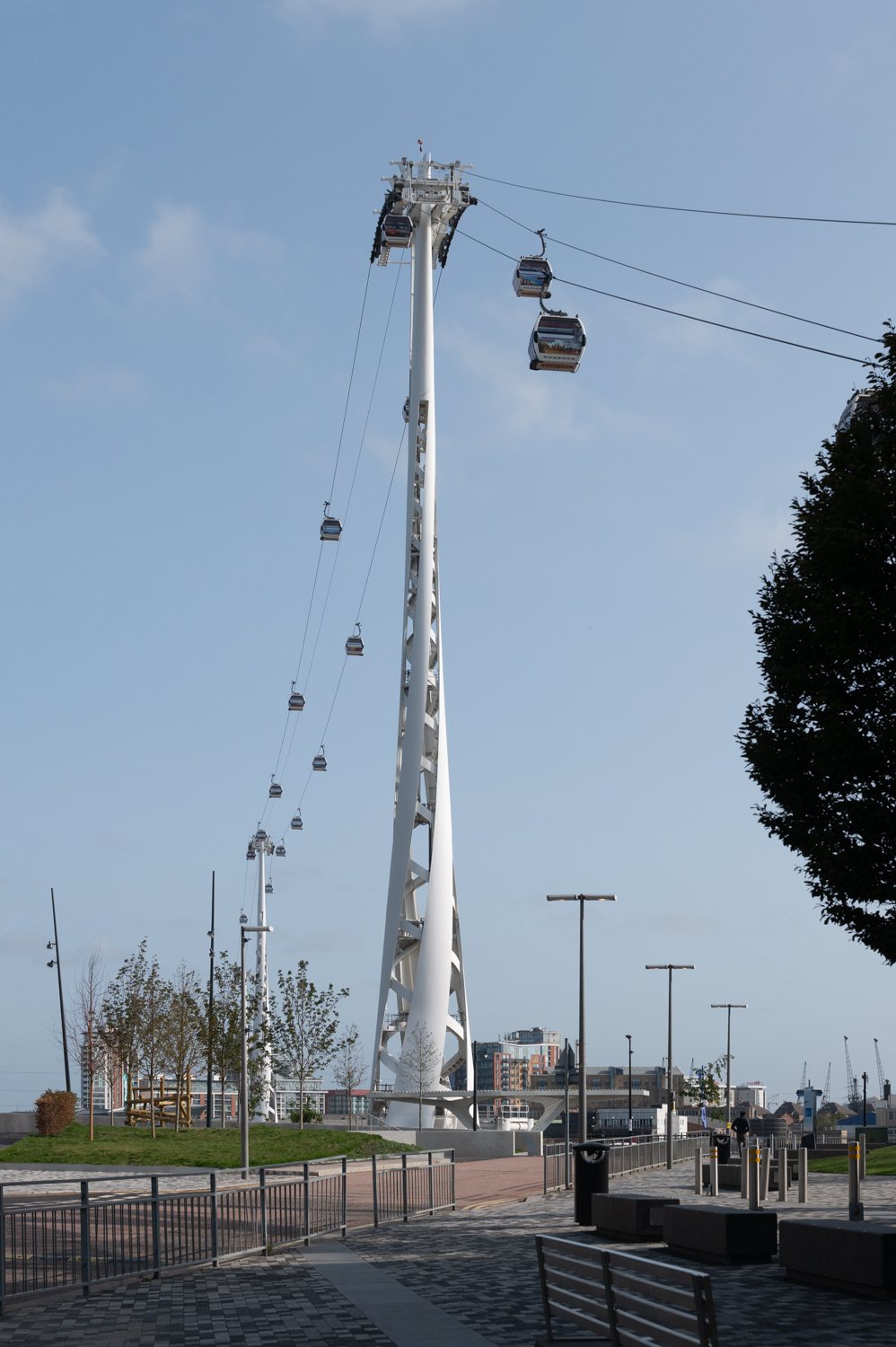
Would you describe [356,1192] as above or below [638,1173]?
above

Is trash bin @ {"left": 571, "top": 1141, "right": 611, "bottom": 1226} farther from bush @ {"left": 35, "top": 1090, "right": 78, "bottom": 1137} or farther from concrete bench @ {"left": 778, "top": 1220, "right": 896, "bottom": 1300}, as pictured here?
bush @ {"left": 35, "top": 1090, "right": 78, "bottom": 1137}

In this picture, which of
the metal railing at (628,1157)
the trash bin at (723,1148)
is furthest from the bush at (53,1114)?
the trash bin at (723,1148)

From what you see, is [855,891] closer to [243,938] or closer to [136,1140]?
[243,938]

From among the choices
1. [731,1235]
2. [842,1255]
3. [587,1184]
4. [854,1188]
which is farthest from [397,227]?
[842,1255]

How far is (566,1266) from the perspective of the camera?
9.69 meters

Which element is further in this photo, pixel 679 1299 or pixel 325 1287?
pixel 325 1287

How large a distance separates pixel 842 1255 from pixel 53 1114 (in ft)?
142

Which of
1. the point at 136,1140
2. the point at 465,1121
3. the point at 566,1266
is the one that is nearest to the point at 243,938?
the point at 136,1140

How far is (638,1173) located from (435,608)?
2574cm

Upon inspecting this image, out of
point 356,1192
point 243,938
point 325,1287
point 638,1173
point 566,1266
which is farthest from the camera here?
point 243,938

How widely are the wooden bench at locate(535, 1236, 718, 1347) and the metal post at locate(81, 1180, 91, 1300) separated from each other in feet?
18.0

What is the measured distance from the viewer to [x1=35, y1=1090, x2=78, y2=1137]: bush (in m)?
51.5

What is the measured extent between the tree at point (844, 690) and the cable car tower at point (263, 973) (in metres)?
51.1

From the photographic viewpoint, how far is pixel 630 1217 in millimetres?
19109
